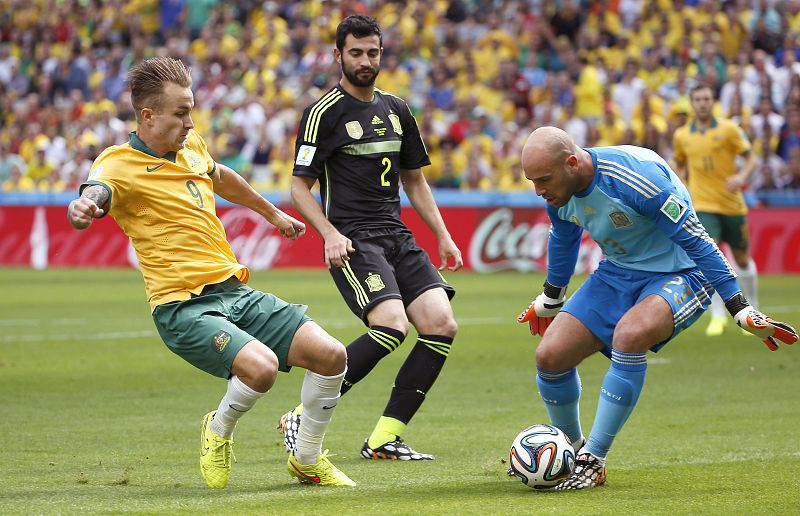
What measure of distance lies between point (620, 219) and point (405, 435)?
2432mm

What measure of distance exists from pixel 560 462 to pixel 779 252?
1589cm

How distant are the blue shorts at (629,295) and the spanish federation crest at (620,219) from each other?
300 millimetres

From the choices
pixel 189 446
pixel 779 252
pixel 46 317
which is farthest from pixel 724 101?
pixel 189 446

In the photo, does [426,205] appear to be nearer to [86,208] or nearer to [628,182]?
[628,182]

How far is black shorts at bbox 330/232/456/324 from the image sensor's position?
7.55m

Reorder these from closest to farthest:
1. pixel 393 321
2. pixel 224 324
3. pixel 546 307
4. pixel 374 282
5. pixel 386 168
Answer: pixel 224 324, pixel 546 307, pixel 393 321, pixel 374 282, pixel 386 168

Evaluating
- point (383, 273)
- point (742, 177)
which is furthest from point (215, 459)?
point (742, 177)

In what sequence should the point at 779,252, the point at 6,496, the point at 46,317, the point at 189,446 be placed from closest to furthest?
the point at 6,496
the point at 189,446
the point at 46,317
the point at 779,252

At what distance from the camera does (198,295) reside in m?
6.25

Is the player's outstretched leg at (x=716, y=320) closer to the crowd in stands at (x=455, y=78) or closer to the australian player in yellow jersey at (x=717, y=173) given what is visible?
the australian player in yellow jersey at (x=717, y=173)

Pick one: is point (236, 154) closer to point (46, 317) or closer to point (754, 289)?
point (46, 317)

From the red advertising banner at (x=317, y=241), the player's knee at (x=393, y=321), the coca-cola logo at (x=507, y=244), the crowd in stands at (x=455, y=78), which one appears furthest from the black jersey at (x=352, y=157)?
the crowd in stands at (x=455, y=78)

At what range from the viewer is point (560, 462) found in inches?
244

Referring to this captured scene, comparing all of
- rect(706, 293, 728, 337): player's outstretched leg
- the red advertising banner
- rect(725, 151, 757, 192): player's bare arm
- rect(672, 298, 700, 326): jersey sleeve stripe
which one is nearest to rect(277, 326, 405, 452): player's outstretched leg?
rect(672, 298, 700, 326): jersey sleeve stripe
